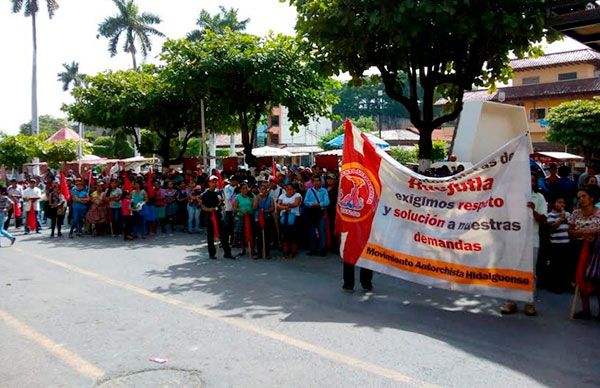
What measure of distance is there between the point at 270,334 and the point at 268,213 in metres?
5.39

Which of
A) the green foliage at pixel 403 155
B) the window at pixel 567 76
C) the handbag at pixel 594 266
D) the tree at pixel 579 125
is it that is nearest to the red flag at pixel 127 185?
the handbag at pixel 594 266

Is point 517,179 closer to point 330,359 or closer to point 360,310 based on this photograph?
point 360,310

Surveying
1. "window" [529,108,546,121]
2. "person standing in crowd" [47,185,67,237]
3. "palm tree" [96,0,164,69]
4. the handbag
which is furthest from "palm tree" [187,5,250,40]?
the handbag

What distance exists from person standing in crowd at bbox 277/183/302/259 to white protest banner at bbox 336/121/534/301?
294 centimetres

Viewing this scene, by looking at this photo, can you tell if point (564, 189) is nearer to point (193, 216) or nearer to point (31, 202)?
point (193, 216)

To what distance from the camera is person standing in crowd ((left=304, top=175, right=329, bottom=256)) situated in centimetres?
1085

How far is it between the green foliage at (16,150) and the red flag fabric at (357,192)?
103 ft

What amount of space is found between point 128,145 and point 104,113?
32563 mm

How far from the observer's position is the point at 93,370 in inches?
189

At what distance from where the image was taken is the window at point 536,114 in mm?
42156

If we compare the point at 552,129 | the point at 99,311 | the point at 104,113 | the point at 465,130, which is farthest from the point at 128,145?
the point at 99,311

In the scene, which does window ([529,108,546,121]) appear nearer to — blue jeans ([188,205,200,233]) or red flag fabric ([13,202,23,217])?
blue jeans ([188,205,200,233])

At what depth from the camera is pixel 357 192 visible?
25.1 ft

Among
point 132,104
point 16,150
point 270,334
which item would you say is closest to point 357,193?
point 270,334
